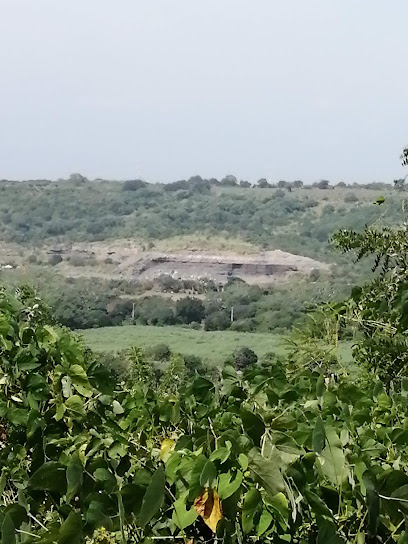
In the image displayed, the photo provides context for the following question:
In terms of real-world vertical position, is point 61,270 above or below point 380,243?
below

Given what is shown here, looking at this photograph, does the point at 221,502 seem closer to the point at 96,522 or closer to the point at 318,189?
the point at 96,522

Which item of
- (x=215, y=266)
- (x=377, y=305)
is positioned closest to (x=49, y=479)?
(x=377, y=305)

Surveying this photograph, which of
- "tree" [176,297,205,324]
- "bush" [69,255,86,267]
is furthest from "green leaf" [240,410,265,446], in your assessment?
"bush" [69,255,86,267]

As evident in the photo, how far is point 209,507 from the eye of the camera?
3.27 ft

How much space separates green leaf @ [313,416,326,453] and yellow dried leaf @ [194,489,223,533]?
0.14m

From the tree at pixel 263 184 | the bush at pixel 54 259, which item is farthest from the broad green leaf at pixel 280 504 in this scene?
the tree at pixel 263 184

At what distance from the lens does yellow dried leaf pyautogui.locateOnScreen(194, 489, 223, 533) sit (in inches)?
38.9

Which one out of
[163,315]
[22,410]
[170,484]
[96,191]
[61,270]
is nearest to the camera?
[170,484]

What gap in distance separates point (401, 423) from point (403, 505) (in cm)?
44

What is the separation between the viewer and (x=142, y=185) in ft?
226

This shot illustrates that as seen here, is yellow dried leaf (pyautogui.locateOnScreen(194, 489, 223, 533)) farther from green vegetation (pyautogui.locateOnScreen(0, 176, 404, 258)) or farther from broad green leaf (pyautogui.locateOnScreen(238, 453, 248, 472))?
green vegetation (pyautogui.locateOnScreen(0, 176, 404, 258))

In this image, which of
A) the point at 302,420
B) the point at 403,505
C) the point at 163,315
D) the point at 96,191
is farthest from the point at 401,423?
the point at 96,191

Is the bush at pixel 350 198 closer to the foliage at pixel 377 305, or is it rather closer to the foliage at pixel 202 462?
the foliage at pixel 377 305

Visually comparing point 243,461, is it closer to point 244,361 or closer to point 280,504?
point 280,504
